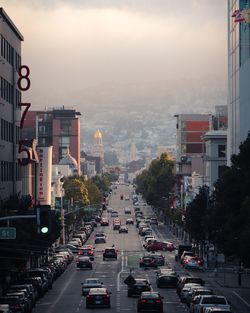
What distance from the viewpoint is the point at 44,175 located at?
159875 mm

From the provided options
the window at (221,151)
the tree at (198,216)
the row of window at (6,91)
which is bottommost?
the tree at (198,216)

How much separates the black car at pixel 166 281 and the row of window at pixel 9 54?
26.1 meters

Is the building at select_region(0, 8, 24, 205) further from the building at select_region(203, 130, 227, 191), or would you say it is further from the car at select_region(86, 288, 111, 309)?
the building at select_region(203, 130, 227, 191)

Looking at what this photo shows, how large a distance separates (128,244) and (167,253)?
60.3ft

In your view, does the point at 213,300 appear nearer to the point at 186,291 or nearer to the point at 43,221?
the point at 186,291

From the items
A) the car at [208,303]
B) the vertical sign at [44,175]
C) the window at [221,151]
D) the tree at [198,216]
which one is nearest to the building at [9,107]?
the tree at [198,216]

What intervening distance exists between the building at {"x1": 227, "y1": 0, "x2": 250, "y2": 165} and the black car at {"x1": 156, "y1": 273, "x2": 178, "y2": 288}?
3916 centimetres

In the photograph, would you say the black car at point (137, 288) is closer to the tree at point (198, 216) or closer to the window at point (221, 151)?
the tree at point (198, 216)

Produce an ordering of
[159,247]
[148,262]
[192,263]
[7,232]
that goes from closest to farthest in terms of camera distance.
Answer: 1. [7,232]
2. [192,263]
3. [148,262]
4. [159,247]

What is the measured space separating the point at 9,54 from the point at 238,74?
32776 mm

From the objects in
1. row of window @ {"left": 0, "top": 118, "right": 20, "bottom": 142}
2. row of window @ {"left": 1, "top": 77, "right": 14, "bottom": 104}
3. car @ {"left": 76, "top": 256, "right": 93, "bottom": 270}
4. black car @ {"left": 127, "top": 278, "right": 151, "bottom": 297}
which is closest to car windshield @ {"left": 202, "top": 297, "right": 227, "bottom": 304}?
black car @ {"left": 127, "top": 278, "right": 151, "bottom": 297}

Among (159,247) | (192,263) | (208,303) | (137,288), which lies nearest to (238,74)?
(159,247)

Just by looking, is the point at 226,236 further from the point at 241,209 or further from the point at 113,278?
the point at 113,278

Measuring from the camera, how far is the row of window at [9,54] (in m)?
103
